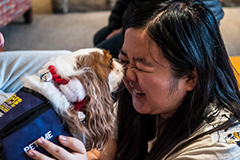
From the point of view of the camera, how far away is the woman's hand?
806 millimetres

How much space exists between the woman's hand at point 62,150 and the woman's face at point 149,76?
0.31 m

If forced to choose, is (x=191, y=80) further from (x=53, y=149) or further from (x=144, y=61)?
(x=53, y=149)

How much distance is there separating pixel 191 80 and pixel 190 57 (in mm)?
118

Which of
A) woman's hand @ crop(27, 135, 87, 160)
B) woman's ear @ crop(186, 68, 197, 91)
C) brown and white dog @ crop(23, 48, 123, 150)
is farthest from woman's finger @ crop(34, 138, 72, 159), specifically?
woman's ear @ crop(186, 68, 197, 91)

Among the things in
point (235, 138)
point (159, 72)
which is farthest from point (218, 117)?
point (159, 72)

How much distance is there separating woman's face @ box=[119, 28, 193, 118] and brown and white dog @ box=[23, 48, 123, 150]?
12cm

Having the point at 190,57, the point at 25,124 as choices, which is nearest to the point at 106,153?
the point at 25,124

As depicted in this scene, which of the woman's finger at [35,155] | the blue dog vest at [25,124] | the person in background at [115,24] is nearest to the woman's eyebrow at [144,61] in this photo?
the blue dog vest at [25,124]

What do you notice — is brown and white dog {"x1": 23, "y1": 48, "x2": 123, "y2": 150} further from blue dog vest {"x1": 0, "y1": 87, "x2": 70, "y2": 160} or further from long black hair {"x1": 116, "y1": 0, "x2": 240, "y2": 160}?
long black hair {"x1": 116, "y1": 0, "x2": 240, "y2": 160}

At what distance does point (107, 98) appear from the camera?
1.11 metres

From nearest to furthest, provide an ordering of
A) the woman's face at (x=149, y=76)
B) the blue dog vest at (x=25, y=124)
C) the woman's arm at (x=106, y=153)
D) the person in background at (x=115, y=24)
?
the blue dog vest at (x=25, y=124), the woman's face at (x=149, y=76), the woman's arm at (x=106, y=153), the person in background at (x=115, y=24)

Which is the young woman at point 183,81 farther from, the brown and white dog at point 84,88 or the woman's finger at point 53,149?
the brown and white dog at point 84,88

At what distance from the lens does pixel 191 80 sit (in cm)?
93

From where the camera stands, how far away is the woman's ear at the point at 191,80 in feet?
2.99
